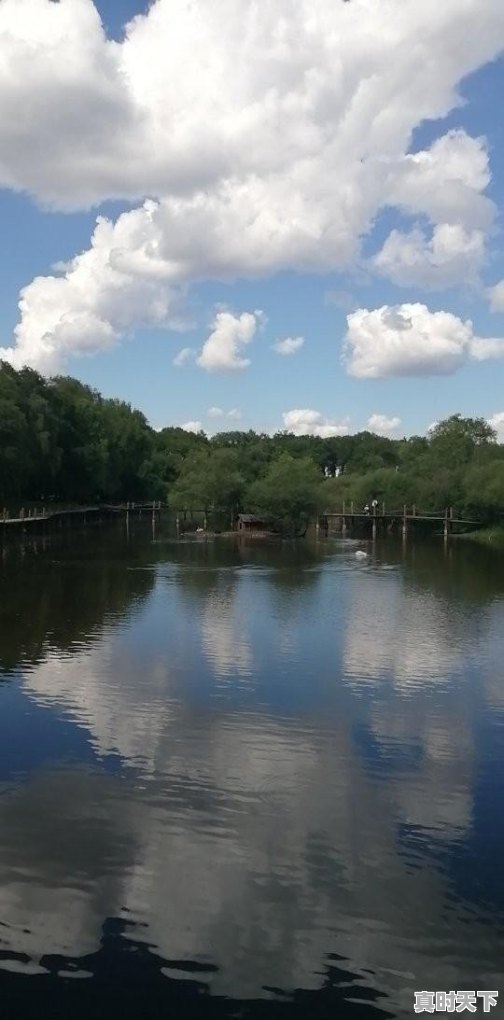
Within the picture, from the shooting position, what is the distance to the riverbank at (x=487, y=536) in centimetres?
6369

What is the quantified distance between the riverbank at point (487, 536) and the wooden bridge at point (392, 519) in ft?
5.68

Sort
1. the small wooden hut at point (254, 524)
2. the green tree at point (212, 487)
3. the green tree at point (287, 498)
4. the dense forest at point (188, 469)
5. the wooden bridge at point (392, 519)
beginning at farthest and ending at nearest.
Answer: the wooden bridge at point (392, 519) < the green tree at point (212, 487) < the small wooden hut at point (254, 524) < the green tree at point (287, 498) < the dense forest at point (188, 469)

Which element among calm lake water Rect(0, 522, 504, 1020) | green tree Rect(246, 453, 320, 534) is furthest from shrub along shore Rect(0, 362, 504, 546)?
calm lake water Rect(0, 522, 504, 1020)

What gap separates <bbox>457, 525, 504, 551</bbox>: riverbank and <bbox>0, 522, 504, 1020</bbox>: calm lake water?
41878mm

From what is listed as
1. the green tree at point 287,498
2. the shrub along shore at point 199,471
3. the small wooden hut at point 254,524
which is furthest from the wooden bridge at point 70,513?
the green tree at point 287,498

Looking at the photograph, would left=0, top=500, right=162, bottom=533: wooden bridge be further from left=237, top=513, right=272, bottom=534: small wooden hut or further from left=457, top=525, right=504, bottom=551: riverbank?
left=457, top=525, right=504, bottom=551: riverbank

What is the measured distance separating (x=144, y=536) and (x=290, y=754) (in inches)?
2211

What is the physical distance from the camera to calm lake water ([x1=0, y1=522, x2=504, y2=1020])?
7.54m

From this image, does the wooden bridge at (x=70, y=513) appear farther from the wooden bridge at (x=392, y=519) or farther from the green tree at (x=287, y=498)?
the wooden bridge at (x=392, y=519)

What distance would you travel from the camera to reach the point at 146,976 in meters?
7.46

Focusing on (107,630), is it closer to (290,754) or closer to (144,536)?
(290,754)

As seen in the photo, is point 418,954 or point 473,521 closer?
point 418,954

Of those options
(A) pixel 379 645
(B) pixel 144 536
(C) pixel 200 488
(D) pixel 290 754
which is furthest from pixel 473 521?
(D) pixel 290 754

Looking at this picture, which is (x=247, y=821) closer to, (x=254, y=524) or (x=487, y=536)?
(x=254, y=524)
